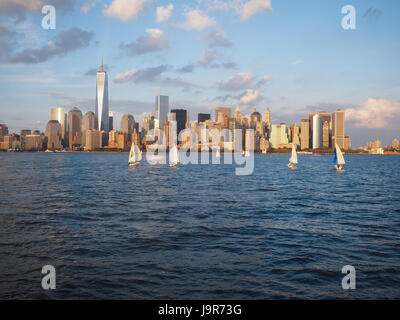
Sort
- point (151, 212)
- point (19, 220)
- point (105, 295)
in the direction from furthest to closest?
1. point (151, 212)
2. point (19, 220)
3. point (105, 295)

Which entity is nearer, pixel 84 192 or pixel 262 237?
pixel 262 237

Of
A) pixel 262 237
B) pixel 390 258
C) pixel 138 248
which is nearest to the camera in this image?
pixel 390 258

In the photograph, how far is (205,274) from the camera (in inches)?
575

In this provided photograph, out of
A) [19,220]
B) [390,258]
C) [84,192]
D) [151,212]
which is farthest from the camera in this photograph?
[84,192]
